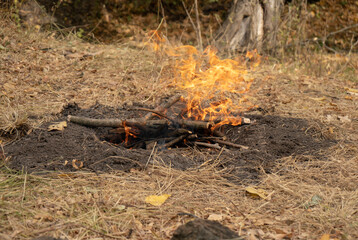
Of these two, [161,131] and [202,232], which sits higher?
[202,232]

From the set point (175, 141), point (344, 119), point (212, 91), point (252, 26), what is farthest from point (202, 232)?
point (252, 26)

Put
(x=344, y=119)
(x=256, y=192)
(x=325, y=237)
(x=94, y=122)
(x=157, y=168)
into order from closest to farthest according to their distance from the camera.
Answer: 1. (x=325, y=237)
2. (x=256, y=192)
3. (x=157, y=168)
4. (x=94, y=122)
5. (x=344, y=119)

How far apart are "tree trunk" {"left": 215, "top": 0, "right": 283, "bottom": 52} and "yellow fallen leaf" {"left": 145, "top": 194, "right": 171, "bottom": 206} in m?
4.83

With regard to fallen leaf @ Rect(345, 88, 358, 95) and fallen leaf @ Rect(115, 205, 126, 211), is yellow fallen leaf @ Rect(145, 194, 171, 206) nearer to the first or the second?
fallen leaf @ Rect(115, 205, 126, 211)

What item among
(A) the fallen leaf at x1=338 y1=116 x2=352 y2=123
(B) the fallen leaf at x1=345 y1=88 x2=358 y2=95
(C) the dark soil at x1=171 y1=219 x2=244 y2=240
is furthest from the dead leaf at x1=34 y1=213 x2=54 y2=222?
(B) the fallen leaf at x1=345 y1=88 x2=358 y2=95

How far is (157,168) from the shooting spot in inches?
122

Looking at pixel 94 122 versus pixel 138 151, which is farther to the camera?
pixel 94 122

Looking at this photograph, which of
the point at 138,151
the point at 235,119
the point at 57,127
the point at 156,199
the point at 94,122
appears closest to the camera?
the point at 156,199

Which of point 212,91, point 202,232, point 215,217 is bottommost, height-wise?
point 212,91

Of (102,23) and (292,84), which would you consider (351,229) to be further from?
(102,23)

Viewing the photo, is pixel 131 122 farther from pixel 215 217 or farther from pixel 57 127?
pixel 215 217

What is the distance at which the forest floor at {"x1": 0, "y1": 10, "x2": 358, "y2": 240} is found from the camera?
2.37 meters

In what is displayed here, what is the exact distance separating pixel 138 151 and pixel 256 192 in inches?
43.0

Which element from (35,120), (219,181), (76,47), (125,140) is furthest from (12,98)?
(219,181)
